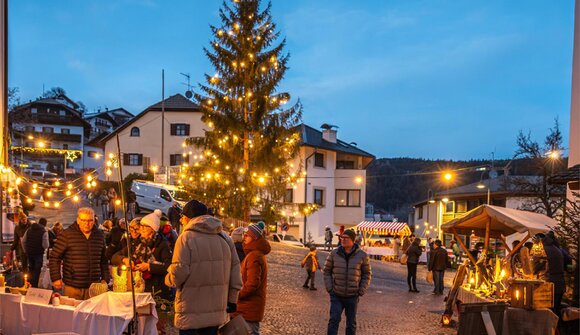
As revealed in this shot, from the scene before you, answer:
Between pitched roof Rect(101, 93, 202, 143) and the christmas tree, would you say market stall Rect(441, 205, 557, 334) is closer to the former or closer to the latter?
the christmas tree

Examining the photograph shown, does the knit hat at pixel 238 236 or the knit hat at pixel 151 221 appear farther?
the knit hat at pixel 238 236

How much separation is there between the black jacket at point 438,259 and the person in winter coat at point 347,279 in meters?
8.37

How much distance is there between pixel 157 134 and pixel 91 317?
Answer: 143ft

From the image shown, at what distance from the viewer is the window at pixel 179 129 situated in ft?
159

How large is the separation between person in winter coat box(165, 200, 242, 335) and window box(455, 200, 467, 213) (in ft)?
152

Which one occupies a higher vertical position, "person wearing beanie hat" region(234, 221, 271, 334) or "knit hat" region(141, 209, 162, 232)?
"knit hat" region(141, 209, 162, 232)

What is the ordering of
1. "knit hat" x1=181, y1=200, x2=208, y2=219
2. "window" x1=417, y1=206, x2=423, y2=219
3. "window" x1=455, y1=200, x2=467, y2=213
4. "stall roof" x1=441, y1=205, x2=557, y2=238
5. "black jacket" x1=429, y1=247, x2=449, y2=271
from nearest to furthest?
"knit hat" x1=181, y1=200, x2=208, y2=219, "stall roof" x1=441, y1=205, x2=557, y2=238, "black jacket" x1=429, y1=247, x2=449, y2=271, "window" x1=455, y1=200, x2=467, y2=213, "window" x1=417, y1=206, x2=423, y2=219

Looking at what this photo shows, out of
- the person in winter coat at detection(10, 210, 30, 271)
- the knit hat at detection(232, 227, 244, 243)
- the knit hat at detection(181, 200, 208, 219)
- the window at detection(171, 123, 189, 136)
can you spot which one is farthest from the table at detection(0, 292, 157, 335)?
the window at detection(171, 123, 189, 136)

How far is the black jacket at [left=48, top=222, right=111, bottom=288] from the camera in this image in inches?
277

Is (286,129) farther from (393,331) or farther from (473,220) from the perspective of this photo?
(393,331)

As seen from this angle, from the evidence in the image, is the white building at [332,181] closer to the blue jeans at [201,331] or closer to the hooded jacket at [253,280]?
the hooded jacket at [253,280]

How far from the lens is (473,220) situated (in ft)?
40.7

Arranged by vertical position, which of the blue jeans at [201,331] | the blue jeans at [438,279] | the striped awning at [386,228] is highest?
the blue jeans at [201,331]

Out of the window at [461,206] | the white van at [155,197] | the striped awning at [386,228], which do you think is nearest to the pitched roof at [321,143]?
the window at [461,206]
